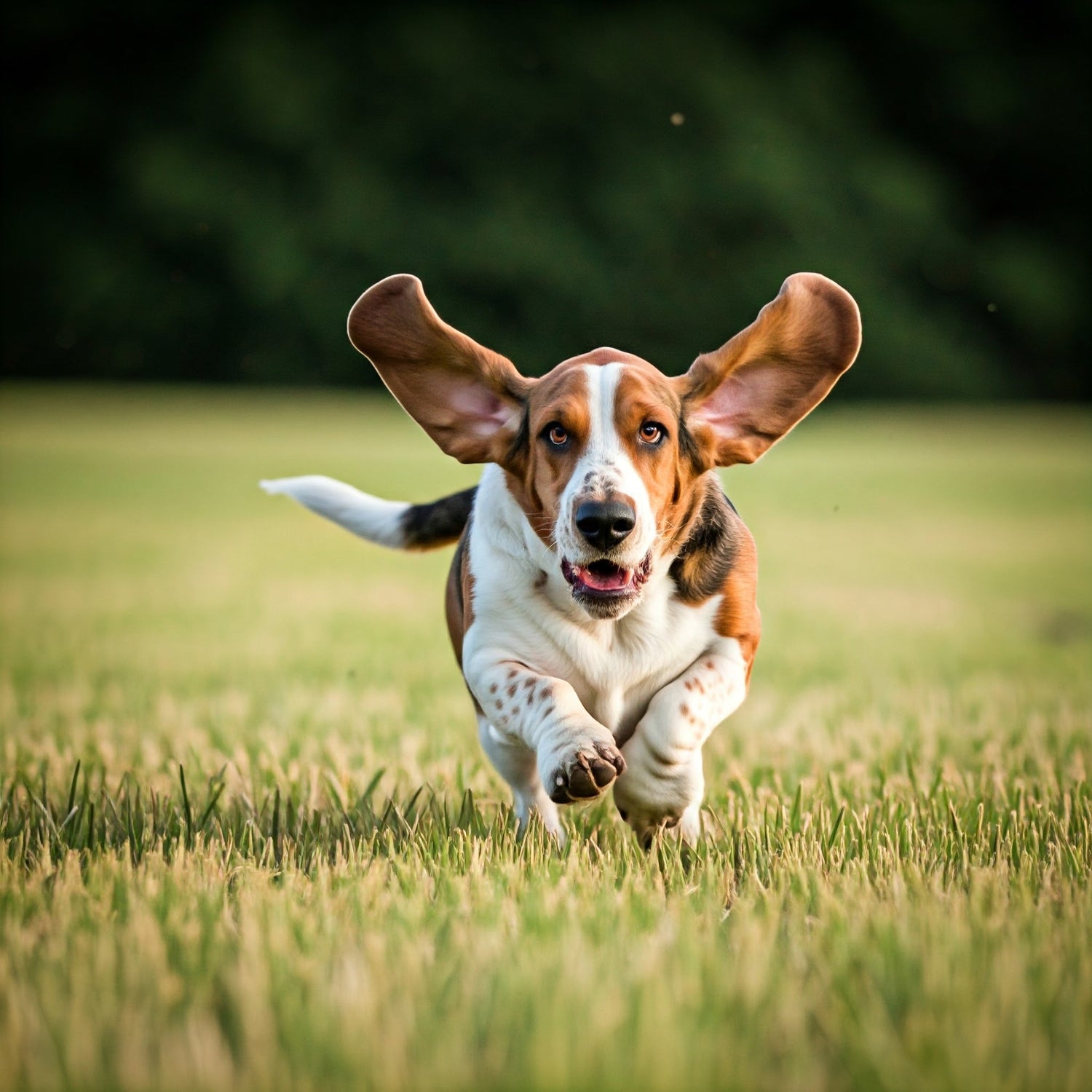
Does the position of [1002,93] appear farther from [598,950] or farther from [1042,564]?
[598,950]

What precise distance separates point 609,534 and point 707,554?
521mm

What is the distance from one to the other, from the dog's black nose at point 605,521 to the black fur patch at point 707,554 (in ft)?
1.34

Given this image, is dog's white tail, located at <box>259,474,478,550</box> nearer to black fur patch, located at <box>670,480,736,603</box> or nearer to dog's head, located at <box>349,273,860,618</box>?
dog's head, located at <box>349,273,860,618</box>

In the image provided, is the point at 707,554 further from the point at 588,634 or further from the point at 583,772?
the point at 583,772

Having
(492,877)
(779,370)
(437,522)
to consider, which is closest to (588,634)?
(492,877)

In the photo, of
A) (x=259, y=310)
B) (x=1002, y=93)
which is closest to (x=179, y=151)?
(x=259, y=310)

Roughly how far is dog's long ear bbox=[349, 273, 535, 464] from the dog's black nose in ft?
1.72

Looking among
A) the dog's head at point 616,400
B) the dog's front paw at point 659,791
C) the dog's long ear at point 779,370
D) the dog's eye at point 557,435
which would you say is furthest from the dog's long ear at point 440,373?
the dog's front paw at point 659,791

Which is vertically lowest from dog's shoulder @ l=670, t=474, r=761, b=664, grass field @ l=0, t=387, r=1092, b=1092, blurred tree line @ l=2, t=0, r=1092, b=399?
grass field @ l=0, t=387, r=1092, b=1092

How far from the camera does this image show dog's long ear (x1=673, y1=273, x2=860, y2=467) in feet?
11.0

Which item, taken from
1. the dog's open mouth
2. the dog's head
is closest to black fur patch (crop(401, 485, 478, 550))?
the dog's head

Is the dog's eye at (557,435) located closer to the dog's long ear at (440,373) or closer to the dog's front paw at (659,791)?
the dog's long ear at (440,373)

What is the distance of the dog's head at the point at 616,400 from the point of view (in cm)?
307

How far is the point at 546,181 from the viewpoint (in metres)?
35.8
